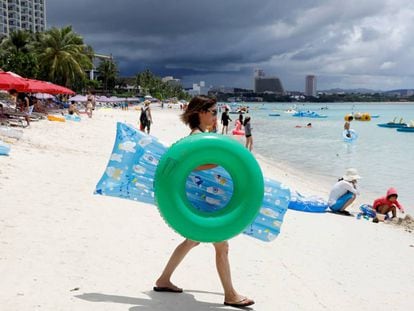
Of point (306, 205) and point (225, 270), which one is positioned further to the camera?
point (306, 205)

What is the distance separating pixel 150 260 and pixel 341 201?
12.5 ft

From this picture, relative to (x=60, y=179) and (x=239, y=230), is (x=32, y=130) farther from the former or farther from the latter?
(x=239, y=230)

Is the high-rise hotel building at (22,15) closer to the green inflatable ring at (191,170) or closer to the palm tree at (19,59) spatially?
the palm tree at (19,59)

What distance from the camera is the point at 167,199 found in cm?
239

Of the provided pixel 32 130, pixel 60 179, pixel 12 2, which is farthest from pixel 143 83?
pixel 60 179

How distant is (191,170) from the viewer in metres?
2.43

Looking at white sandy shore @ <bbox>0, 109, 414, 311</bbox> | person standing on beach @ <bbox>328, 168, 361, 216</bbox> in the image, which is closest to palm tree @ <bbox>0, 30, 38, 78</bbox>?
white sandy shore @ <bbox>0, 109, 414, 311</bbox>

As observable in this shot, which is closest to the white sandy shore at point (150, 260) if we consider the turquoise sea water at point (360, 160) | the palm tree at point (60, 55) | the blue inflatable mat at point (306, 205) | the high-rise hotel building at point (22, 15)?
the blue inflatable mat at point (306, 205)

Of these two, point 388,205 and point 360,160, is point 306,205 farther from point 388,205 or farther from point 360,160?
point 360,160

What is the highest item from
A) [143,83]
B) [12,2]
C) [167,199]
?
[12,2]

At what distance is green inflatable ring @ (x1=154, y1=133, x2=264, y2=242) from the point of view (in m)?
2.39

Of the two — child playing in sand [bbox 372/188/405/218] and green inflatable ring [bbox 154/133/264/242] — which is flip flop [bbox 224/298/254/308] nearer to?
green inflatable ring [bbox 154/133/264/242]

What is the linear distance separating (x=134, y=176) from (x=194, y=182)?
18.6 inches

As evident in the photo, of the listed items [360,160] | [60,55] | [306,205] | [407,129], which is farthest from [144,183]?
[60,55]
